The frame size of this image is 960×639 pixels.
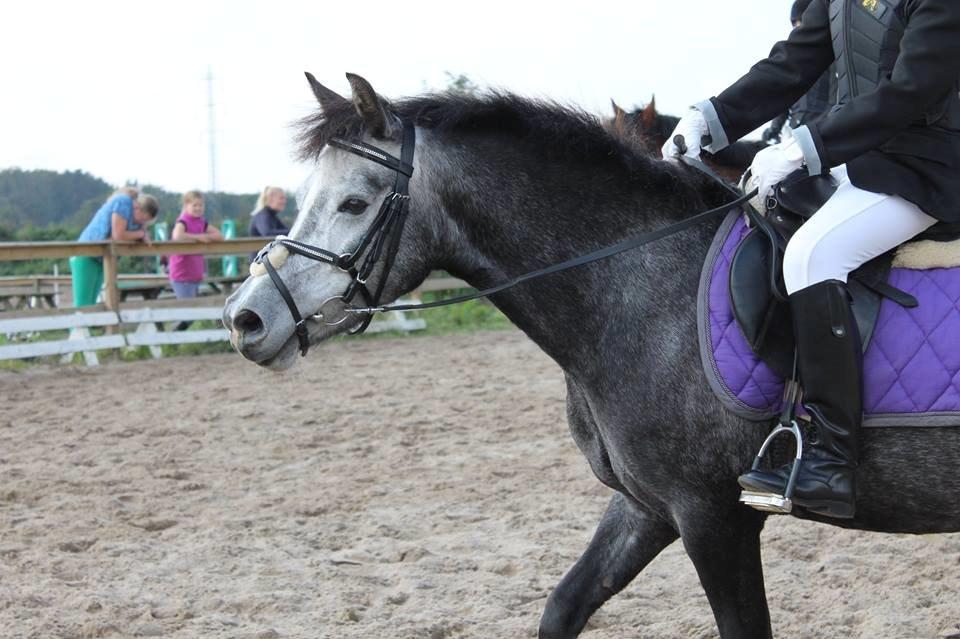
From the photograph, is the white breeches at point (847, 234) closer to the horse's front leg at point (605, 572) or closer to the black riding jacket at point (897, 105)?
the black riding jacket at point (897, 105)

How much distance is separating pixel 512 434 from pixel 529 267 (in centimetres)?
460

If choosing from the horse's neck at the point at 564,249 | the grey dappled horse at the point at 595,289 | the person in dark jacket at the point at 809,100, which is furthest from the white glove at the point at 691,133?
the person in dark jacket at the point at 809,100

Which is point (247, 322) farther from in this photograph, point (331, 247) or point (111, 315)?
point (111, 315)

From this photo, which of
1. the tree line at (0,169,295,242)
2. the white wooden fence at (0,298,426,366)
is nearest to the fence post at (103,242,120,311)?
the white wooden fence at (0,298,426,366)

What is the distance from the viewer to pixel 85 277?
453 inches

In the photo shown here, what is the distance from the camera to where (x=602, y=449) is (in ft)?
10.8

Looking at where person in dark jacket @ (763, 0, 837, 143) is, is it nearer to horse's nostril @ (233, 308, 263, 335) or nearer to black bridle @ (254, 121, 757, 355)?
black bridle @ (254, 121, 757, 355)

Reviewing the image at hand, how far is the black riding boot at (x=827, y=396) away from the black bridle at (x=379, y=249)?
46cm

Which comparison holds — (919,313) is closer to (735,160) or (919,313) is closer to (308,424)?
(735,160)

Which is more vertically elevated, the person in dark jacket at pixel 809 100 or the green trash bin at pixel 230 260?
the person in dark jacket at pixel 809 100

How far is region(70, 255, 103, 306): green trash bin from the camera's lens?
1145 centimetres

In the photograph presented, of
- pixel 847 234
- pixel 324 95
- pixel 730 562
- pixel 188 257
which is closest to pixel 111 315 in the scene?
pixel 188 257

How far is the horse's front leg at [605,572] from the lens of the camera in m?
3.45

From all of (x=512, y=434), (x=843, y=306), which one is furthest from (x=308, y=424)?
(x=843, y=306)
